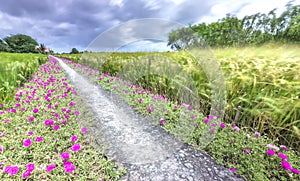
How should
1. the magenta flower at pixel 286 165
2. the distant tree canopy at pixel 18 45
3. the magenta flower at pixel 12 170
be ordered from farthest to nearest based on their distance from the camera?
the distant tree canopy at pixel 18 45, the magenta flower at pixel 286 165, the magenta flower at pixel 12 170

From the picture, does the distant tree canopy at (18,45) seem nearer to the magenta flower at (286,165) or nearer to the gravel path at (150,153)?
the gravel path at (150,153)

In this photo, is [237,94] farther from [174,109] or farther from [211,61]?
[174,109]

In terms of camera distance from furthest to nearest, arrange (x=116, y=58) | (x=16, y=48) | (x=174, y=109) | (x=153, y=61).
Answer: (x=16, y=48)
(x=116, y=58)
(x=153, y=61)
(x=174, y=109)

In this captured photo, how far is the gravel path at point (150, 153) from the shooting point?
4.03ft

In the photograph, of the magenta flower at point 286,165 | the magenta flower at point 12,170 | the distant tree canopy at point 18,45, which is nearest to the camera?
the magenta flower at point 12,170

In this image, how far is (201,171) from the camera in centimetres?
127

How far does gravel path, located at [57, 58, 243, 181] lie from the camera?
1229 mm

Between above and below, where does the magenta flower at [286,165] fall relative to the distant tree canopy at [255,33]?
below

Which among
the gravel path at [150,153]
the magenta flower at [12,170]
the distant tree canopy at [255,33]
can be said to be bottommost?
the gravel path at [150,153]

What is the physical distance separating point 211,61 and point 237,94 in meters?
0.57

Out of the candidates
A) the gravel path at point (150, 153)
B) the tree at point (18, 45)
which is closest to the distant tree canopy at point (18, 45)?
the tree at point (18, 45)

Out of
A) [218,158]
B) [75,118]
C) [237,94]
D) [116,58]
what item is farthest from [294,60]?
[116,58]

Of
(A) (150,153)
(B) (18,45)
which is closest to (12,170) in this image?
(A) (150,153)

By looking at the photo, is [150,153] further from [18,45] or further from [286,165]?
[18,45]
